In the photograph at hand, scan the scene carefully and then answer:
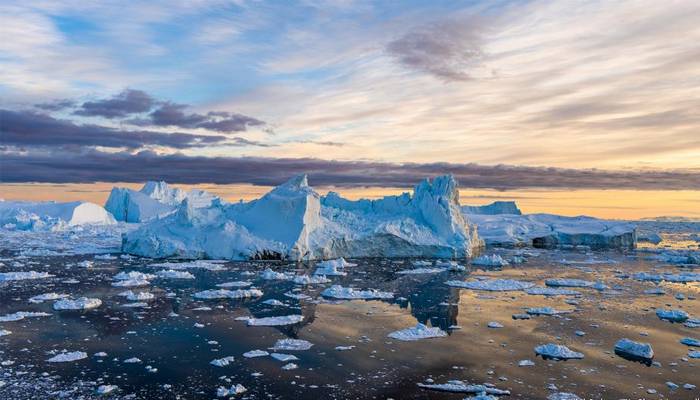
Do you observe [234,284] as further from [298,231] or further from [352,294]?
[298,231]

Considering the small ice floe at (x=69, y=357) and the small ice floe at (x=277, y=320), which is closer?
the small ice floe at (x=69, y=357)

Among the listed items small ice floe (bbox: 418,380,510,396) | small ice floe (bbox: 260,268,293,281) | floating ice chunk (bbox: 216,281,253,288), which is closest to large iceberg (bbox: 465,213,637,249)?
small ice floe (bbox: 260,268,293,281)

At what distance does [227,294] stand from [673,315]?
10.6 metres

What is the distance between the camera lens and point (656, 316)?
11883 mm

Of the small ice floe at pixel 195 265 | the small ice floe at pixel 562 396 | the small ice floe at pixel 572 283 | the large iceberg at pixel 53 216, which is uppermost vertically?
the small ice floe at pixel 562 396

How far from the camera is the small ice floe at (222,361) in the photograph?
802cm

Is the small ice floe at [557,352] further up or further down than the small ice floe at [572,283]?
further up

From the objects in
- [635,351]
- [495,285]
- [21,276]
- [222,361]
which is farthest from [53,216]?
[635,351]

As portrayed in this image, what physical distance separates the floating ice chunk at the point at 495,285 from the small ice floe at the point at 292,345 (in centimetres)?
779

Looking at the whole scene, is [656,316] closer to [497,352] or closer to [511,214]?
[497,352]

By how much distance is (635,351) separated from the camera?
8.79 meters

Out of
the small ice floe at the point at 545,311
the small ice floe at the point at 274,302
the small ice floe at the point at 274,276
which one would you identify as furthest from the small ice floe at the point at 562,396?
the small ice floe at the point at 274,276

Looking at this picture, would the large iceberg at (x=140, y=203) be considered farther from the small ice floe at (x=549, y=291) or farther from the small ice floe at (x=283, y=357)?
the small ice floe at (x=283, y=357)

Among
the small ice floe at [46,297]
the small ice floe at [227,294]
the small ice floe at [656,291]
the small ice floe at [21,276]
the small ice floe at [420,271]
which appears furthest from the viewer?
the small ice floe at [420,271]
